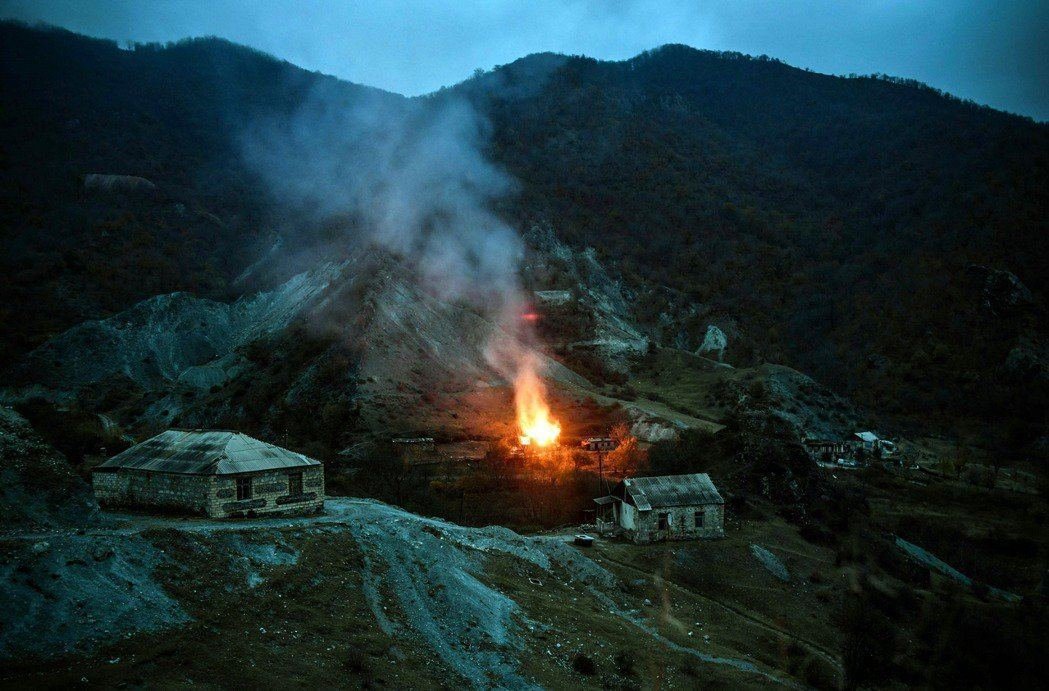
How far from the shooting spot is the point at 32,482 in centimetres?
1734

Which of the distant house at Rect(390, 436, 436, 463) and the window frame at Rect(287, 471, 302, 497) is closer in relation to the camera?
the window frame at Rect(287, 471, 302, 497)

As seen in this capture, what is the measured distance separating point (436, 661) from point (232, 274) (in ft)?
309

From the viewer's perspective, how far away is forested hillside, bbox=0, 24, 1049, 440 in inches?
3720

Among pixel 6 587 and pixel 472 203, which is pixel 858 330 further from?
pixel 6 587

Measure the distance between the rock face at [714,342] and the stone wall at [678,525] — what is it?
78.5 metres

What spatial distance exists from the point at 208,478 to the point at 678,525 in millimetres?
24032

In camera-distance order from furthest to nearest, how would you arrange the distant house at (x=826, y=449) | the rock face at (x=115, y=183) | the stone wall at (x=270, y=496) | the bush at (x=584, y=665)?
the rock face at (x=115, y=183)
the distant house at (x=826, y=449)
the stone wall at (x=270, y=496)
the bush at (x=584, y=665)

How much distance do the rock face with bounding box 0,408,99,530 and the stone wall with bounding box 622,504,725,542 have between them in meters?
25.8

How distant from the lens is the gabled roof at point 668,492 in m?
36.6

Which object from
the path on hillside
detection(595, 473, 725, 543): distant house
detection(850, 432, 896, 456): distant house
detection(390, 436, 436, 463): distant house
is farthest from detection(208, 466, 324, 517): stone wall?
detection(850, 432, 896, 456): distant house

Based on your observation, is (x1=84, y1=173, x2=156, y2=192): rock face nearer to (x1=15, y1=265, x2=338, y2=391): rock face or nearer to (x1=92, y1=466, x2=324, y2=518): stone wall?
(x1=15, y1=265, x2=338, y2=391): rock face

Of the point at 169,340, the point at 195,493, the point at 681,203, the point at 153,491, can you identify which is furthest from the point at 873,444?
the point at 681,203

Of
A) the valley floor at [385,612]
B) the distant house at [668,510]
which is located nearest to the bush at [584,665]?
the valley floor at [385,612]

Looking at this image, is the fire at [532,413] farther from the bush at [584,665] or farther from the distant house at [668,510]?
the bush at [584,665]
